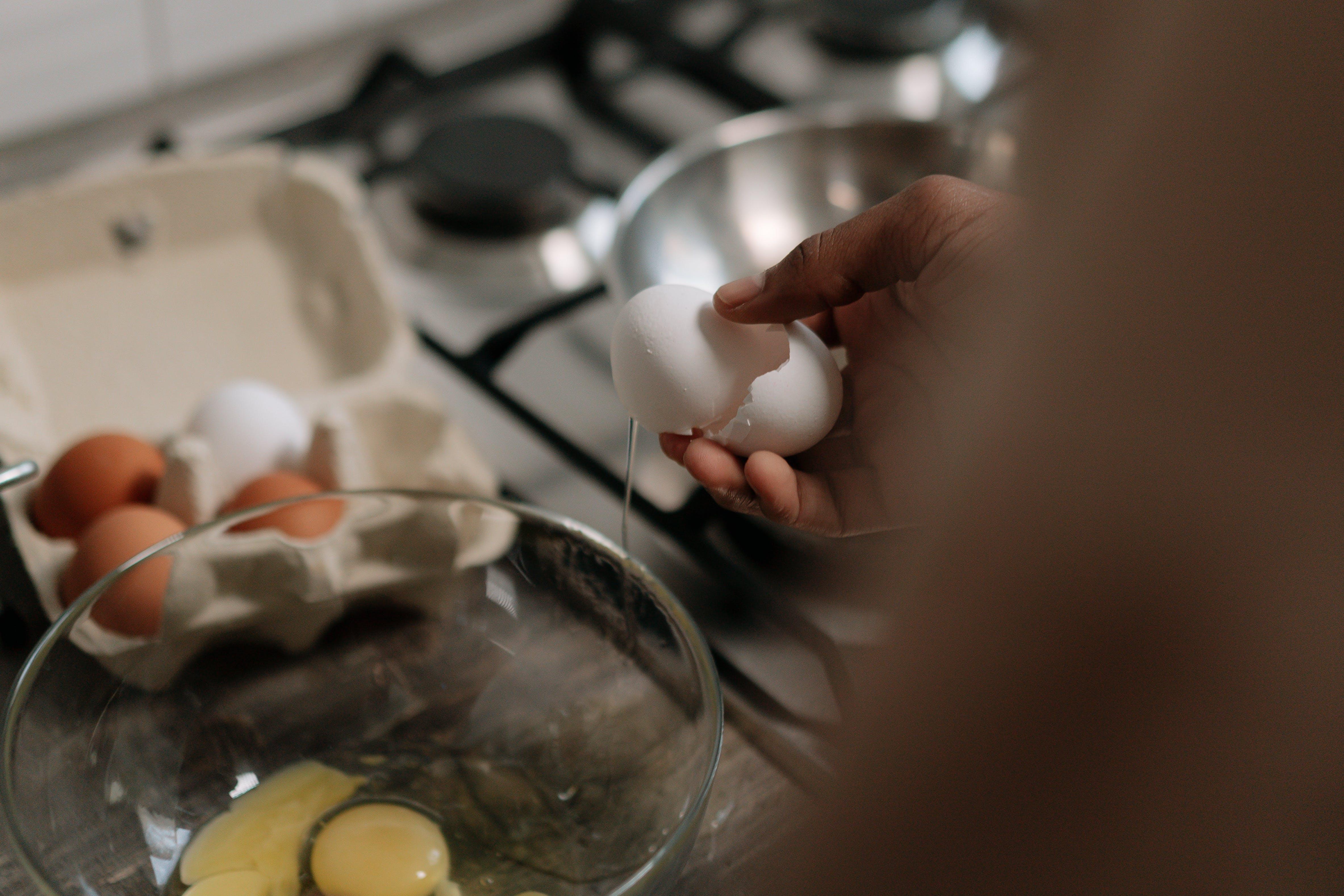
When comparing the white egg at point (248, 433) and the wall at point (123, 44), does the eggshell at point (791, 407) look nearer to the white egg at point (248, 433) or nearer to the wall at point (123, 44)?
the white egg at point (248, 433)

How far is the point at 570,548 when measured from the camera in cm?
66

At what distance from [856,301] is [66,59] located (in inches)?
35.8

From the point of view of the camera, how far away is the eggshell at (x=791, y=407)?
64 centimetres

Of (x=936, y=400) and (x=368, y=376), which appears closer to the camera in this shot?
(x=936, y=400)

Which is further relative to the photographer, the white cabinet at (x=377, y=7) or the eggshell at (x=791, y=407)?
the white cabinet at (x=377, y=7)

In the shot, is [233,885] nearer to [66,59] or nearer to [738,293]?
[738,293]

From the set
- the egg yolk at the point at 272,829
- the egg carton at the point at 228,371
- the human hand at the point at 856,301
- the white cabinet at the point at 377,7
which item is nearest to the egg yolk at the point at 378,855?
the egg yolk at the point at 272,829

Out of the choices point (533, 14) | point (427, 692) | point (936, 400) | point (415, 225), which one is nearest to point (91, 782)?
point (427, 692)

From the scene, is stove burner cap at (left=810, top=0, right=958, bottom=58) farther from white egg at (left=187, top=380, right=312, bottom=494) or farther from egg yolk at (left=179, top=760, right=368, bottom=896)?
egg yolk at (left=179, top=760, right=368, bottom=896)

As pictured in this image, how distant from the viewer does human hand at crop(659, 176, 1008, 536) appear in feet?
2.05

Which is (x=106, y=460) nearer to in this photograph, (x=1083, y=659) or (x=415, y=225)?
(x=415, y=225)

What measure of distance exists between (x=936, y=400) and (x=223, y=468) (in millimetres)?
491

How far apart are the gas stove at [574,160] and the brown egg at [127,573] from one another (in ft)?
0.96

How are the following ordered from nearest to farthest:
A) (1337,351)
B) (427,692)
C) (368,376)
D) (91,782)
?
(1337,351)
(91,782)
(427,692)
(368,376)
